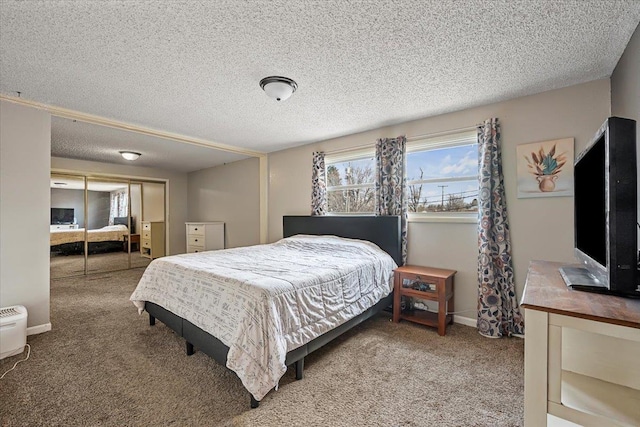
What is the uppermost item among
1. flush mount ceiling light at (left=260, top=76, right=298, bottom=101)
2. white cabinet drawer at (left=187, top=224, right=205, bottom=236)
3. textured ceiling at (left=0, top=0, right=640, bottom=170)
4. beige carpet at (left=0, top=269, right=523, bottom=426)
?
textured ceiling at (left=0, top=0, right=640, bottom=170)

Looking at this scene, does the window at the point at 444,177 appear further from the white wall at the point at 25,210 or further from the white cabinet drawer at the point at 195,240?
the white cabinet drawer at the point at 195,240

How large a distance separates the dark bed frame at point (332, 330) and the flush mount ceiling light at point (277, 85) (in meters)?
Result: 1.83

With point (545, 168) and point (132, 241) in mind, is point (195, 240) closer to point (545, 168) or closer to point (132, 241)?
point (132, 241)

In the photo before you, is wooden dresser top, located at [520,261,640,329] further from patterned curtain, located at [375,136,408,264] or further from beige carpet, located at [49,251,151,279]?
beige carpet, located at [49,251,151,279]

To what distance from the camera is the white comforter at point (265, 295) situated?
5.42 ft

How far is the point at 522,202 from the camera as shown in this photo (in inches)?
104

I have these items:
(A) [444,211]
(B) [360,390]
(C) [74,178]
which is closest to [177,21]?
(B) [360,390]

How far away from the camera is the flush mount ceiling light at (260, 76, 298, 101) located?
7.38ft

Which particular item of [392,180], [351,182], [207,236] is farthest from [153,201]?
[392,180]

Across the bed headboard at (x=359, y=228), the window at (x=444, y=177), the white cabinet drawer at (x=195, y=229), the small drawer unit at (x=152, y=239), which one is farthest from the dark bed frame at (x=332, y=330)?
the small drawer unit at (x=152, y=239)

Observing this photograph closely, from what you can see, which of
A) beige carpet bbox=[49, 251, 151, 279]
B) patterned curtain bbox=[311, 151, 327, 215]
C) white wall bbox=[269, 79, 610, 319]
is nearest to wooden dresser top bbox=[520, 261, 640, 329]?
white wall bbox=[269, 79, 610, 319]

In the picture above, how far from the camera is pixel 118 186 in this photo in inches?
229

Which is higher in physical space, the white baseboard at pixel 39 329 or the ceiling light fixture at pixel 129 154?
the ceiling light fixture at pixel 129 154

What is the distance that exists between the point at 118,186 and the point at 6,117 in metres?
3.50
